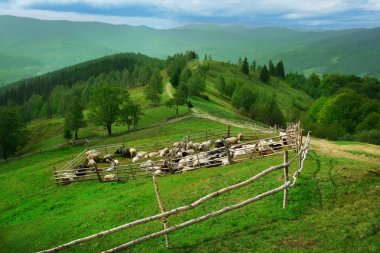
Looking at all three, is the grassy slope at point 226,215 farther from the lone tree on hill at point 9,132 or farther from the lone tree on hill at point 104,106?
the lone tree on hill at point 9,132

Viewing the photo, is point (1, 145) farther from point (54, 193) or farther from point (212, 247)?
point (212, 247)

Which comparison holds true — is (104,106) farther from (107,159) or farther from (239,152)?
(239,152)

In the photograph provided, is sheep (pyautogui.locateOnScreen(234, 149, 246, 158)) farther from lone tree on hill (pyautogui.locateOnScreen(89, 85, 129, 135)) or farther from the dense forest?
lone tree on hill (pyautogui.locateOnScreen(89, 85, 129, 135))

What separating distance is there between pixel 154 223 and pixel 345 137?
54.5m

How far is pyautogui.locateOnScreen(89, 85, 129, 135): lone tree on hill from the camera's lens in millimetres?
70750

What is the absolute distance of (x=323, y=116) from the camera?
85.9 m

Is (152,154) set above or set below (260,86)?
above

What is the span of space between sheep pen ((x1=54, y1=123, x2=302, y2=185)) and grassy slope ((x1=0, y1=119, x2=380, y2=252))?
1.49m

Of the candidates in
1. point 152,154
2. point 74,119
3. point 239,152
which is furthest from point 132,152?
point 74,119

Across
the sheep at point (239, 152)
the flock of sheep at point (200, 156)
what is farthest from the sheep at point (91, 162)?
the sheep at point (239, 152)

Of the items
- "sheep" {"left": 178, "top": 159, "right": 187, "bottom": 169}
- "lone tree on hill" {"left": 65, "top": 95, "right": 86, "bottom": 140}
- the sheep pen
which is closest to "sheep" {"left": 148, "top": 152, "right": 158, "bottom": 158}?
the sheep pen

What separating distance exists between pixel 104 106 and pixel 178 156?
43.0 metres

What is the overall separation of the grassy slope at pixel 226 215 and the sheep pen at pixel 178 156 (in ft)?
4.90

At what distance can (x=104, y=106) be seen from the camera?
2788 inches
